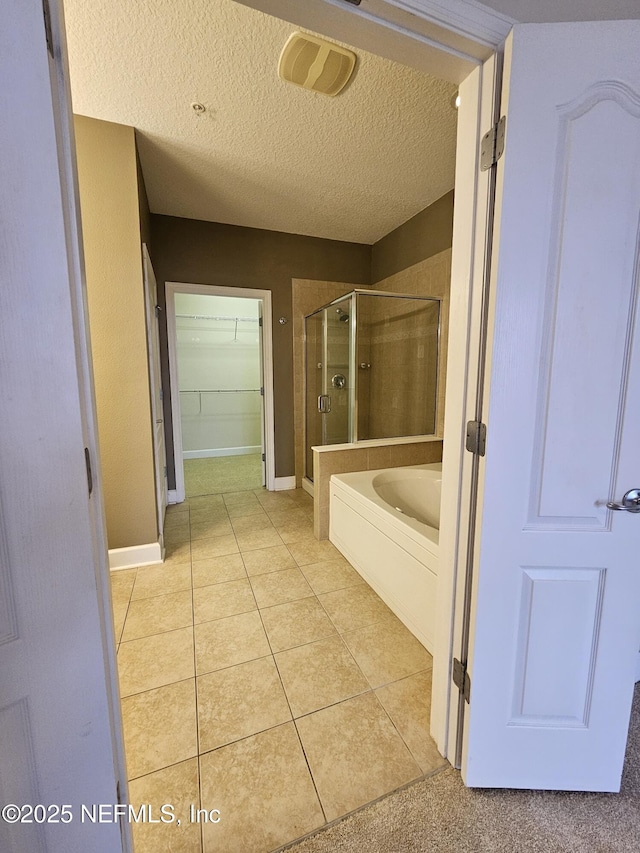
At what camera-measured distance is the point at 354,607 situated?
6.39 feet

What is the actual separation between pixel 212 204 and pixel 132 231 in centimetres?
118

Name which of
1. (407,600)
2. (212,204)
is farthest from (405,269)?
(407,600)

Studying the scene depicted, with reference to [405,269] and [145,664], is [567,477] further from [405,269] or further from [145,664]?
[405,269]

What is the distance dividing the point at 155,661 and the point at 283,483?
8.06 ft

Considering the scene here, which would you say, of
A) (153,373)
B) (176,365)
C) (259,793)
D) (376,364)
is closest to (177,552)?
(153,373)

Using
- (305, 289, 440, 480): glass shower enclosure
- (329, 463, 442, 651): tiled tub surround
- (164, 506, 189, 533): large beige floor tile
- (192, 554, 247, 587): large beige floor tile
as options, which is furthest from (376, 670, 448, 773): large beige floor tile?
(164, 506, 189, 533): large beige floor tile

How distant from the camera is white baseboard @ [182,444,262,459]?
5.52m

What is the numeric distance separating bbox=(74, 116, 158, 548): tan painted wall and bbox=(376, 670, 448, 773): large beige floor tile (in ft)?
5.94

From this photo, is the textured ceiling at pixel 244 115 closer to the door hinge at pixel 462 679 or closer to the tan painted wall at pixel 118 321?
the tan painted wall at pixel 118 321

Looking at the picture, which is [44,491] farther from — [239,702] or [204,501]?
[204,501]

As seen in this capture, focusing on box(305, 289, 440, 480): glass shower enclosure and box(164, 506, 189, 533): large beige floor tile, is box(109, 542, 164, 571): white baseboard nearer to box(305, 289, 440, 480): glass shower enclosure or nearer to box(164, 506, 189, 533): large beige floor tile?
box(164, 506, 189, 533): large beige floor tile

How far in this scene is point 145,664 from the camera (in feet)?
5.18

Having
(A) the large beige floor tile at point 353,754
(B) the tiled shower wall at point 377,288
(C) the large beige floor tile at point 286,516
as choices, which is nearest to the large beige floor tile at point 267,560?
(C) the large beige floor tile at point 286,516

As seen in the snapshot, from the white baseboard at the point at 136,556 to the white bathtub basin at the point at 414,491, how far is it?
1668 mm
